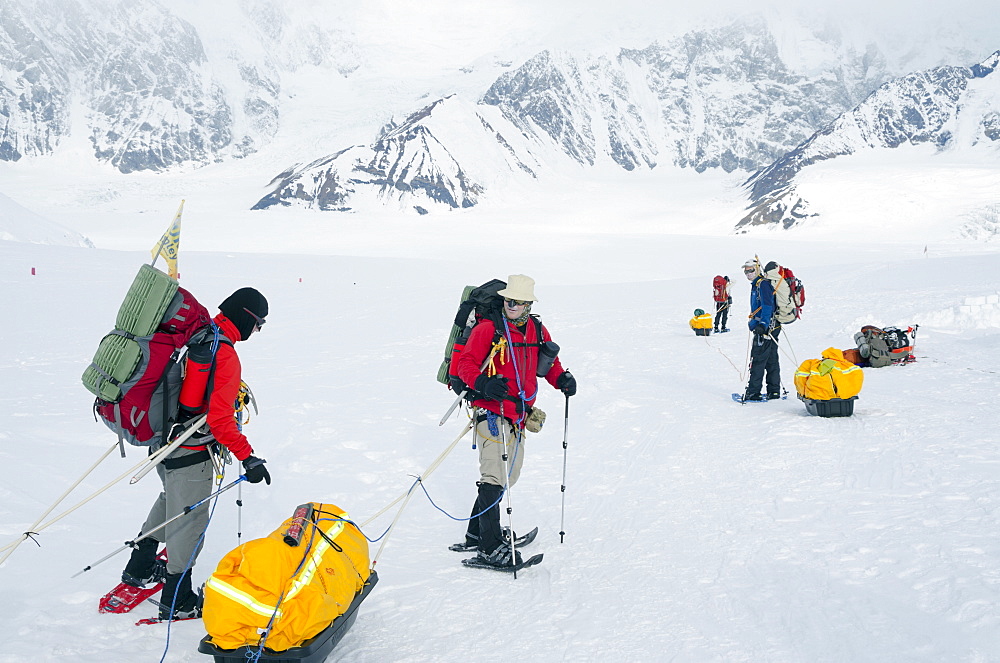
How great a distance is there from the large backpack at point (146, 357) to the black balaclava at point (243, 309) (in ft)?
0.49

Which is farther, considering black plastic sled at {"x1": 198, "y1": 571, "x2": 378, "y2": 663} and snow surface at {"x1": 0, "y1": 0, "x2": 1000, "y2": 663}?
snow surface at {"x1": 0, "y1": 0, "x2": 1000, "y2": 663}

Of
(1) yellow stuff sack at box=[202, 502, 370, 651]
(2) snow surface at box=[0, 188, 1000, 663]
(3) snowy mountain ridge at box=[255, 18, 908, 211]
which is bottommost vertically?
(2) snow surface at box=[0, 188, 1000, 663]

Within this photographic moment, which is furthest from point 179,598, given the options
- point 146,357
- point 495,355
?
point 495,355

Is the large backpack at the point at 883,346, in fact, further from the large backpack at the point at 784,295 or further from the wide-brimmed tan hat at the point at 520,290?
the wide-brimmed tan hat at the point at 520,290

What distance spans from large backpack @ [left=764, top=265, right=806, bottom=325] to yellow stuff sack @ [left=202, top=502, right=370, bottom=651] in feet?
25.4

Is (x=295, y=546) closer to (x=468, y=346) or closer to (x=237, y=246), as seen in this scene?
(x=468, y=346)

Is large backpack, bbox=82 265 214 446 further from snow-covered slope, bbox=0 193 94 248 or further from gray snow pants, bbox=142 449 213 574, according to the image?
snow-covered slope, bbox=0 193 94 248

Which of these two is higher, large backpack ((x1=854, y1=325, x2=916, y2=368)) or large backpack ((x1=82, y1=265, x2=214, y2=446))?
Answer: large backpack ((x1=82, y1=265, x2=214, y2=446))

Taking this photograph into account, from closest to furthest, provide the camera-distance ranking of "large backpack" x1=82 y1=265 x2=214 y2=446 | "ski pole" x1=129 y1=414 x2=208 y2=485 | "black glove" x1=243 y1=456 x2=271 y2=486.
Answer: "large backpack" x1=82 y1=265 x2=214 y2=446
"ski pole" x1=129 y1=414 x2=208 y2=485
"black glove" x1=243 y1=456 x2=271 y2=486

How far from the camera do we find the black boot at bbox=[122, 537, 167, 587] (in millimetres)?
4312

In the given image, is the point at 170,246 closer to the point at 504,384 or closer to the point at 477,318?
the point at 477,318

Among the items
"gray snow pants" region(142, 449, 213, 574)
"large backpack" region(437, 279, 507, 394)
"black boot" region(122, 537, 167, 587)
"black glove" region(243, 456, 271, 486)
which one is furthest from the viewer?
"large backpack" region(437, 279, 507, 394)

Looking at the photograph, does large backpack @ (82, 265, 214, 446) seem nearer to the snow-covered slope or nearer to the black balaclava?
the black balaclava

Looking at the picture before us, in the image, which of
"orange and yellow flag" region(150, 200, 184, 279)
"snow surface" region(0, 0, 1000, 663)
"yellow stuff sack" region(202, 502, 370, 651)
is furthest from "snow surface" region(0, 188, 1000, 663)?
"orange and yellow flag" region(150, 200, 184, 279)
